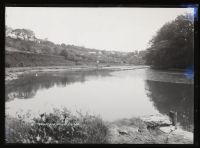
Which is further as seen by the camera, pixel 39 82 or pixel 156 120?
pixel 39 82

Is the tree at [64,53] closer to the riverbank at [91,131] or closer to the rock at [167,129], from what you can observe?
the riverbank at [91,131]

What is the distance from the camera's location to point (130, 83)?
3871mm

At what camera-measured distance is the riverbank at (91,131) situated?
3693mm

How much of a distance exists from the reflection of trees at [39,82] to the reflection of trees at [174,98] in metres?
0.72

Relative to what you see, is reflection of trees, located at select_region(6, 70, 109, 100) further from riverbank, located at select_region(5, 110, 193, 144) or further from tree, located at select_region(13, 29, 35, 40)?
tree, located at select_region(13, 29, 35, 40)

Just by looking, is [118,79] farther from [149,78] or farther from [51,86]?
[51,86]

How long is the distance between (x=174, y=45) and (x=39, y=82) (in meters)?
1.95

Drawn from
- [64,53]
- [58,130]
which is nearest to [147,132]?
[58,130]

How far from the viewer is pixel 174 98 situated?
384 centimetres

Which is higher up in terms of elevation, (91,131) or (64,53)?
(64,53)

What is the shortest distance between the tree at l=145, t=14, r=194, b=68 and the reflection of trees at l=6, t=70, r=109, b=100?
2.56ft

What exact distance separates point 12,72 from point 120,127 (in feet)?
5.43

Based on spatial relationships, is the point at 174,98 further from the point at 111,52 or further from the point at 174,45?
the point at 111,52
